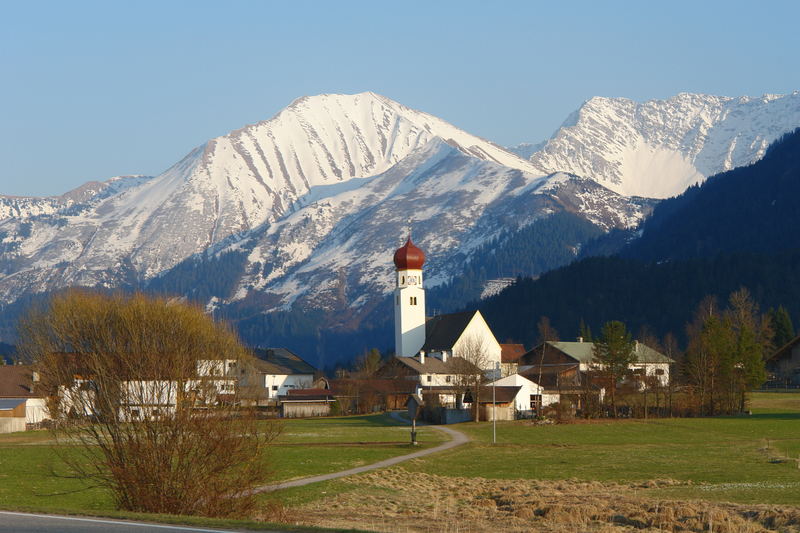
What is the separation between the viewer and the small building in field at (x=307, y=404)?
13138 cm

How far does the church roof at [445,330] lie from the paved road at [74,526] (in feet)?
443

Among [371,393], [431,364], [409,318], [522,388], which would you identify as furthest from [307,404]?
[409,318]

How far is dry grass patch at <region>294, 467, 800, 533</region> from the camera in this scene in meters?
40.9

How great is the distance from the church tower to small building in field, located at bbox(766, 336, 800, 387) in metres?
49.6

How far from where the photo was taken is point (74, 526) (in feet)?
97.4

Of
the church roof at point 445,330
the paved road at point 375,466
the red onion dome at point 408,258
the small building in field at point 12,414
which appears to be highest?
the red onion dome at point 408,258

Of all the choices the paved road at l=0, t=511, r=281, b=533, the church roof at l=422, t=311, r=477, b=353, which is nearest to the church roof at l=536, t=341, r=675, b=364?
the church roof at l=422, t=311, r=477, b=353

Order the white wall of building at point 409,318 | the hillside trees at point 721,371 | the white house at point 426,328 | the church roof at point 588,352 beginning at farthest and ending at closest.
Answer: the white wall of building at point 409,318, the white house at point 426,328, the church roof at point 588,352, the hillside trees at point 721,371

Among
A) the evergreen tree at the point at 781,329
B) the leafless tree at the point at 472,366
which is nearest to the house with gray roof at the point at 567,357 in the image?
the leafless tree at the point at 472,366

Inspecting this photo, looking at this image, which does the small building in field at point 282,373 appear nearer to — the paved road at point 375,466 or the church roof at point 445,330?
the church roof at point 445,330

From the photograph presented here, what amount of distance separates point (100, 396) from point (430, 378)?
116509mm

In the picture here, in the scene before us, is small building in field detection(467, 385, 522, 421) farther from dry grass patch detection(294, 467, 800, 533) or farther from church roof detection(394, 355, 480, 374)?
dry grass patch detection(294, 467, 800, 533)

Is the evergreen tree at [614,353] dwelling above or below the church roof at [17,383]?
above

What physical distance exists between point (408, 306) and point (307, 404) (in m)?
45.1
